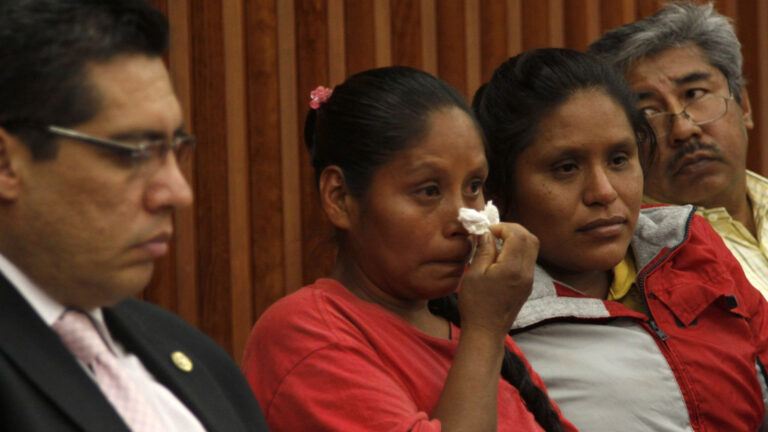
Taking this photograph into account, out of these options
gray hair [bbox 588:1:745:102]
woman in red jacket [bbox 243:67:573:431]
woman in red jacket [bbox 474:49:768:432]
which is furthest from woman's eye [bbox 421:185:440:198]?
gray hair [bbox 588:1:745:102]

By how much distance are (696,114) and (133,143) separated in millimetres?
1799

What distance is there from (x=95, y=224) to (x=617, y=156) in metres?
1.19

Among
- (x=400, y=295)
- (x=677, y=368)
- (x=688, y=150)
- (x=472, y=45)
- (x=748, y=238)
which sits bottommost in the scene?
(x=677, y=368)

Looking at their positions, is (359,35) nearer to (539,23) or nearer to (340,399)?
(539,23)

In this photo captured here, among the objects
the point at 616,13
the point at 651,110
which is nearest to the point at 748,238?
the point at 651,110

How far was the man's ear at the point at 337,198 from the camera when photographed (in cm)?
156

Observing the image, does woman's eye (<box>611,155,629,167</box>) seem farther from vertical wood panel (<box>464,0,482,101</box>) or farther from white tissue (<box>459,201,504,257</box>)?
vertical wood panel (<box>464,0,482,101</box>)

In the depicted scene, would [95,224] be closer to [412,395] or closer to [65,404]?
[65,404]

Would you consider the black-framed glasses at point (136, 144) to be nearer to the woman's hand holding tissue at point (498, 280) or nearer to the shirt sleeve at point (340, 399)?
the shirt sleeve at point (340, 399)

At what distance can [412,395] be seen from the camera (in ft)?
4.74

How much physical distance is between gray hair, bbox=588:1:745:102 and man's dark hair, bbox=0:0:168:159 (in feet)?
5.79

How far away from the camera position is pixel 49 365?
3.18 feet

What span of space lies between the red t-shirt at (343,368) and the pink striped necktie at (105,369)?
34cm

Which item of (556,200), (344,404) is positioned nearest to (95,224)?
(344,404)
